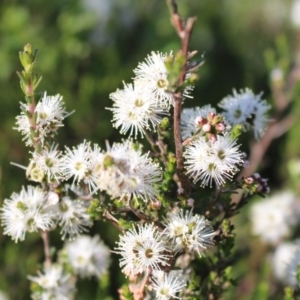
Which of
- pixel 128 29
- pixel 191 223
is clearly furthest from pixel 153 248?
pixel 128 29

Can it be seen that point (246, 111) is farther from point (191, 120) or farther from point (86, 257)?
point (86, 257)

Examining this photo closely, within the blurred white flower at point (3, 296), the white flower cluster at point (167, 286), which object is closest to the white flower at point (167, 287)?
the white flower cluster at point (167, 286)

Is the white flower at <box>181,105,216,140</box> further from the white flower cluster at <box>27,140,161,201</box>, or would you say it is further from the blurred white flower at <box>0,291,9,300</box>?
the blurred white flower at <box>0,291,9,300</box>

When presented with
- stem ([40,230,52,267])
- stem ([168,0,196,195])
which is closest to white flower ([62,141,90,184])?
stem ([168,0,196,195])

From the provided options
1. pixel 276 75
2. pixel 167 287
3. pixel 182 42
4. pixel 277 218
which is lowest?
pixel 167 287

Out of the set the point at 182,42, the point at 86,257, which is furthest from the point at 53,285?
the point at 182,42

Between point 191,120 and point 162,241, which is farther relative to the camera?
point 191,120

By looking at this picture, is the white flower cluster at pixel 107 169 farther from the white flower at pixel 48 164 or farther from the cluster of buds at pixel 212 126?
the cluster of buds at pixel 212 126
